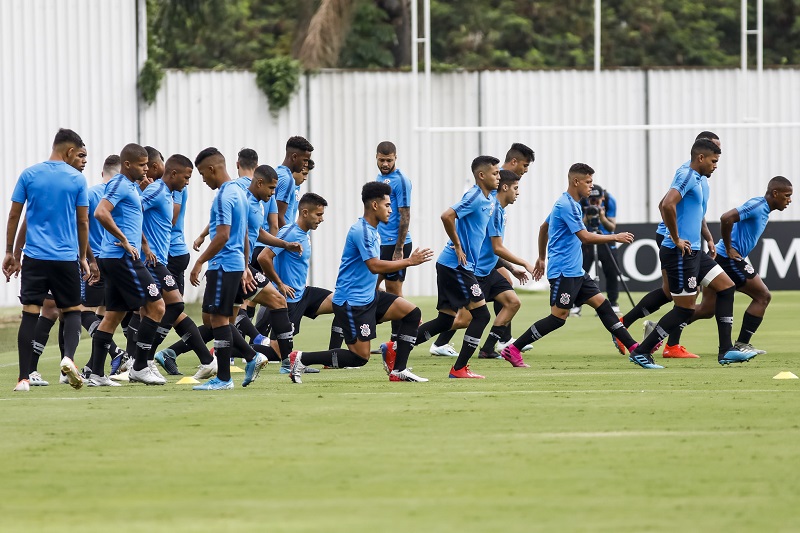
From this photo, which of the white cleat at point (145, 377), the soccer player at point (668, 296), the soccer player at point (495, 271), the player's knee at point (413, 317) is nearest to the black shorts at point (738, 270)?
the soccer player at point (668, 296)

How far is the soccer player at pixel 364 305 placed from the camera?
1104 centimetres

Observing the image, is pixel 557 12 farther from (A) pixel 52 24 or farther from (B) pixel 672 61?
(A) pixel 52 24

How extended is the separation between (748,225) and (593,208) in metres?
7.41

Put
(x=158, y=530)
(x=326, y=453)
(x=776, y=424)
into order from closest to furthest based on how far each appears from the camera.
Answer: (x=158, y=530) < (x=326, y=453) < (x=776, y=424)

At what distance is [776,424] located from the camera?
8.36 m

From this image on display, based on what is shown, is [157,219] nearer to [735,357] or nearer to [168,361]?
[168,361]

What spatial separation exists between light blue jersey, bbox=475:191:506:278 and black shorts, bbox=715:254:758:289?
2.16 m

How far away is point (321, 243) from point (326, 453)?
21557mm

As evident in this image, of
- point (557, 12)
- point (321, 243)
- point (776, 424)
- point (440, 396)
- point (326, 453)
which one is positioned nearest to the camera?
point (326, 453)

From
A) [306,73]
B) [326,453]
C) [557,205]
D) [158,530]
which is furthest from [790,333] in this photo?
[306,73]

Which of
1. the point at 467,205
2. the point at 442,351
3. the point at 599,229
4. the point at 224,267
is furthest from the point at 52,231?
the point at 599,229

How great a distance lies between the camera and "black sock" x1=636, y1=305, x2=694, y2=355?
1250 cm

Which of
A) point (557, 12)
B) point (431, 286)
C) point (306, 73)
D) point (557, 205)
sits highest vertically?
point (557, 12)

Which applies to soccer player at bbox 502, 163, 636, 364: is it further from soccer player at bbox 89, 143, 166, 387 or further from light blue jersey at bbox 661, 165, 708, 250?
soccer player at bbox 89, 143, 166, 387
